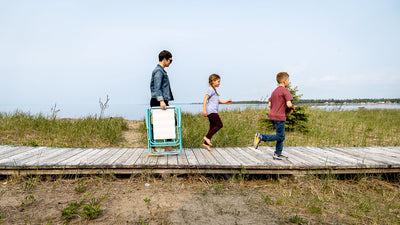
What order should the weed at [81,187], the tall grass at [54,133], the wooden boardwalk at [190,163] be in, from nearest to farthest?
the weed at [81,187], the wooden boardwalk at [190,163], the tall grass at [54,133]

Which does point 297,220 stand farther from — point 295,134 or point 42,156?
point 295,134

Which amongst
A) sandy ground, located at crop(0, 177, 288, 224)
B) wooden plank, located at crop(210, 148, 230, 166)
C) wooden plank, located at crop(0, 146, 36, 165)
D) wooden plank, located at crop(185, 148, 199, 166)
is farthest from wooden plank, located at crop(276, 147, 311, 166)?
wooden plank, located at crop(0, 146, 36, 165)

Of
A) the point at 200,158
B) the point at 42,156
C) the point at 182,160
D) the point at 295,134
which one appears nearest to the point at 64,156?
the point at 42,156

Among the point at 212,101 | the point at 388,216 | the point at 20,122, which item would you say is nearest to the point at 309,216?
the point at 388,216

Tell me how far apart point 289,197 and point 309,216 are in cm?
61

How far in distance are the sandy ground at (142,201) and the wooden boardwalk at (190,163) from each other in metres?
0.19

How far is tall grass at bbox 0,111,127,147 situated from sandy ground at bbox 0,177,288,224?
2.98m

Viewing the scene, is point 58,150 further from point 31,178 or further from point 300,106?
point 300,106

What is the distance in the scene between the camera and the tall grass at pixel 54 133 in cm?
720

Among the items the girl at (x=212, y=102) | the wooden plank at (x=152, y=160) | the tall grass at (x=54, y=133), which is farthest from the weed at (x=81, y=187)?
the tall grass at (x=54, y=133)

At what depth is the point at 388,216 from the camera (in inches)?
126

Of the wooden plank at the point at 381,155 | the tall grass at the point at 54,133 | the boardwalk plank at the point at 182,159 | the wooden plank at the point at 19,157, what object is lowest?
the wooden plank at the point at 381,155

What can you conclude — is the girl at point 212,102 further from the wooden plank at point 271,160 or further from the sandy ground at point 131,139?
the sandy ground at point 131,139

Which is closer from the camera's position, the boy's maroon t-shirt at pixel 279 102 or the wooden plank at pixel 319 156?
the boy's maroon t-shirt at pixel 279 102
